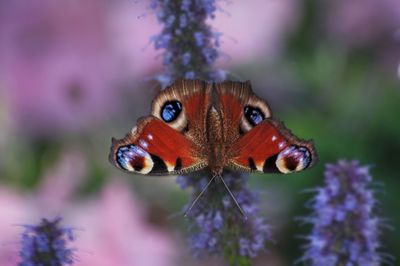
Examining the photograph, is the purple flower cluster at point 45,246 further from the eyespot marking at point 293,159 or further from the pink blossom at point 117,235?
the pink blossom at point 117,235

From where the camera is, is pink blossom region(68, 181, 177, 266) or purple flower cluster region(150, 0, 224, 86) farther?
pink blossom region(68, 181, 177, 266)

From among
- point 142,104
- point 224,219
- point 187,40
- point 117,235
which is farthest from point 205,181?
point 142,104

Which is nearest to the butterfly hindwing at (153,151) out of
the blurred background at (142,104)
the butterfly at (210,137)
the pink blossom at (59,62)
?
the butterfly at (210,137)

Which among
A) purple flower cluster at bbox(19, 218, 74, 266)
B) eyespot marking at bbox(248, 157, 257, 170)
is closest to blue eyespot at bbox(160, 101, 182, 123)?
eyespot marking at bbox(248, 157, 257, 170)

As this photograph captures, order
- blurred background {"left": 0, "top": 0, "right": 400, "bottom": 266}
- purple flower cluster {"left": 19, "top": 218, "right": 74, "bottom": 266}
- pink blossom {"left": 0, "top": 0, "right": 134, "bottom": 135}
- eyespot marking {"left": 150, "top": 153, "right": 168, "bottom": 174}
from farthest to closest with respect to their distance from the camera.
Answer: pink blossom {"left": 0, "top": 0, "right": 134, "bottom": 135}, blurred background {"left": 0, "top": 0, "right": 400, "bottom": 266}, eyespot marking {"left": 150, "top": 153, "right": 168, "bottom": 174}, purple flower cluster {"left": 19, "top": 218, "right": 74, "bottom": 266}

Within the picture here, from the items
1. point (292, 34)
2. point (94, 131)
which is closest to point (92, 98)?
point (94, 131)

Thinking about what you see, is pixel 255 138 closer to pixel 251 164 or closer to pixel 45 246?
pixel 251 164

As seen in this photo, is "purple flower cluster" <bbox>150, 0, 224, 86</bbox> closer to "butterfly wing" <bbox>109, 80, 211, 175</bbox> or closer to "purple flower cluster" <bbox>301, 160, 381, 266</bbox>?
"butterfly wing" <bbox>109, 80, 211, 175</bbox>

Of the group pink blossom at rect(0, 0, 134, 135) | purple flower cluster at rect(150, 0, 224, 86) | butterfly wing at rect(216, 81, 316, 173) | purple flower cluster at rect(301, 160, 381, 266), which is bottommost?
purple flower cluster at rect(301, 160, 381, 266)
